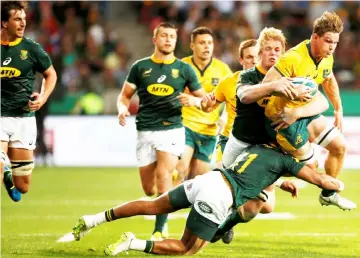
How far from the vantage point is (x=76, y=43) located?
22484 millimetres

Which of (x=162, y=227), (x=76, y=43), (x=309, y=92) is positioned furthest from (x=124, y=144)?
(x=309, y=92)

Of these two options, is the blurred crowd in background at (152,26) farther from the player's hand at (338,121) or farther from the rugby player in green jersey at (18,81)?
the player's hand at (338,121)

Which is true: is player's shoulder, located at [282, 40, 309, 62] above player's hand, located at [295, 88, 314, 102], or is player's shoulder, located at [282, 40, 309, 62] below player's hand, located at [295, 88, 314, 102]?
above

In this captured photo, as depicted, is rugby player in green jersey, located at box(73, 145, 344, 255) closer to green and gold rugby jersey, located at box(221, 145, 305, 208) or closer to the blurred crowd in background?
green and gold rugby jersey, located at box(221, 145, 305, 208)

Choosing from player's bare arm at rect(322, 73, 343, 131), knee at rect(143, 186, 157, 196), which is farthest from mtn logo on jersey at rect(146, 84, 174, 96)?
player's bare arm at rect(322, 73, 343, 131)

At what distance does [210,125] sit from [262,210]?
214 centimetres

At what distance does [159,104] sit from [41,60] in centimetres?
142

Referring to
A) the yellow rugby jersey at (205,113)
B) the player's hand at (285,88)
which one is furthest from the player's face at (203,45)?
the player's hand at (285,88)

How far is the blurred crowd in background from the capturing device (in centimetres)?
2161

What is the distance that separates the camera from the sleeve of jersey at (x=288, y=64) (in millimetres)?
7859

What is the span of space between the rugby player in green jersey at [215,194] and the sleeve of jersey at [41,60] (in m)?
2.56

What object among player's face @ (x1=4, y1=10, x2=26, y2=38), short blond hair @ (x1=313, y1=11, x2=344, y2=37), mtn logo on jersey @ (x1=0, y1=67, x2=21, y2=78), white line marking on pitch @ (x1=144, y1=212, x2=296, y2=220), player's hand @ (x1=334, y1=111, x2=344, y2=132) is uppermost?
short blond hair @ (x1=313, y1=11, x2=344, y2=37)

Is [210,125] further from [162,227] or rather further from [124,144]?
[124,144]

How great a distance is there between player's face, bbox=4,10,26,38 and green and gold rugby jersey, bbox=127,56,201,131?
4.63ft
